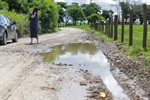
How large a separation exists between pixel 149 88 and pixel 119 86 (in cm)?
76

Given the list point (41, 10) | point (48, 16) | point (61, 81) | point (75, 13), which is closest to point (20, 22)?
point (41, 10)

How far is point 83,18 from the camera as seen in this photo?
84062 mm

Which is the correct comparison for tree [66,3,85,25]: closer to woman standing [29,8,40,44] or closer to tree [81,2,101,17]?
tree [81,2,101,17]

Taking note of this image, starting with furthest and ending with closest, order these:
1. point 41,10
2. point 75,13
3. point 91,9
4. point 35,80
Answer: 1. point 91,9
2. point 75,13
3. point 41,10
4. point 35,80

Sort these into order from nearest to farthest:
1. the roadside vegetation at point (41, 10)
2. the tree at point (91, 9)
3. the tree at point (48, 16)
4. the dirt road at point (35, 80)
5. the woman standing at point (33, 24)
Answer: the dirt road at point (35, 80) → the woman standing at point (33, 24) → the roadside vegetation at point (41, 10) → the tree at point (48, 16) → the tree at point (91, 9)

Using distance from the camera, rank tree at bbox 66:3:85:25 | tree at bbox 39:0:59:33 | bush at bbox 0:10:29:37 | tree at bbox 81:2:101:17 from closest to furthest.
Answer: bush at bbox 0:10:29:37, tree at bbox 39:0:59:33, tree at bbox 66:3:85:25, tree at bbox 81:2:101:17

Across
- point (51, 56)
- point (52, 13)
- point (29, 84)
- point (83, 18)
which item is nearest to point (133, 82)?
point (29, 84)

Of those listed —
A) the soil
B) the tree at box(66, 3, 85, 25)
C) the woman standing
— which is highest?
the tree at box(66, 3, 85, 25)

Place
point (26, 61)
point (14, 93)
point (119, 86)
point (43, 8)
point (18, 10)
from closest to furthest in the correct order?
point (14, 93) < point (119, 86) < point (26, 61) < point (18, 10) < point (43, 8)

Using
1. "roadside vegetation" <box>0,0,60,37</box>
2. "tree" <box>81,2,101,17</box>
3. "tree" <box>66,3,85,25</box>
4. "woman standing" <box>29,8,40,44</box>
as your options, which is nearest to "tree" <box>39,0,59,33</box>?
"roadside vegetation" <box>0,0,60,37</box>

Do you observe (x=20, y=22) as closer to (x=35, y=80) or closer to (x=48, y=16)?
(x=48, y=16)

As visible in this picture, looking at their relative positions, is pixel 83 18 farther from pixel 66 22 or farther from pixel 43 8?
pixel 43 8

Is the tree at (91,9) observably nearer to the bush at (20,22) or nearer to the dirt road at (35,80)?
the bush at (20,22)

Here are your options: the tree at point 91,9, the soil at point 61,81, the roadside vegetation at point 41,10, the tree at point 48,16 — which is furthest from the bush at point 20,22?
the tree at point 91,9
